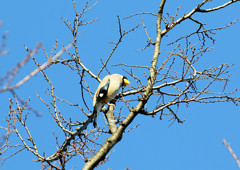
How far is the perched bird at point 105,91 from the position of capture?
19.4 feet

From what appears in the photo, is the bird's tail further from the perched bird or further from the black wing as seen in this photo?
the black wing

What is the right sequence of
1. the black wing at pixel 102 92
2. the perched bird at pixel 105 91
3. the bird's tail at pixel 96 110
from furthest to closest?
the black wing at pixel 102 92, the perched bird at pixel 105 91, the bird's tail at pixel 96 110

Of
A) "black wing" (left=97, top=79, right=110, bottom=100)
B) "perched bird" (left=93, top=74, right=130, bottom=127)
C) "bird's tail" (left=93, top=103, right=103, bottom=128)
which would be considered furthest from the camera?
"black wing" (left=97, top=79, right=110, bottom=100)

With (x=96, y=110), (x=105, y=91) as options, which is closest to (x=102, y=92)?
(x=105, y=91)

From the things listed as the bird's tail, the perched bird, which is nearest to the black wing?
the perched bird

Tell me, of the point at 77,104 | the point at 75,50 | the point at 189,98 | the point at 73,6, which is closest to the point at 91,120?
the point at 77,104

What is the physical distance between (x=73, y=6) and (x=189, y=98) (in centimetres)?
285

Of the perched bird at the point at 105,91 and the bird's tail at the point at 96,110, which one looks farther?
the perched bird at the point at 105,91

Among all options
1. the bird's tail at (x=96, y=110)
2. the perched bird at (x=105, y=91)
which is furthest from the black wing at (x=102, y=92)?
the bird's tail at (x=96, y=110)

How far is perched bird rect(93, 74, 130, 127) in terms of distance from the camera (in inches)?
232

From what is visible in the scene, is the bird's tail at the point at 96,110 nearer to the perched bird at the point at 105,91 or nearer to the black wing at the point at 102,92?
the perched bird at the point at 105,91

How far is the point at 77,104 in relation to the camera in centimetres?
547

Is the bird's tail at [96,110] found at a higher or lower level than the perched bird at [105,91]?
A: lower

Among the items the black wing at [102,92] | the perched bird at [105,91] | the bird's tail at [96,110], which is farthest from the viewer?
the black wing at [102,92]
